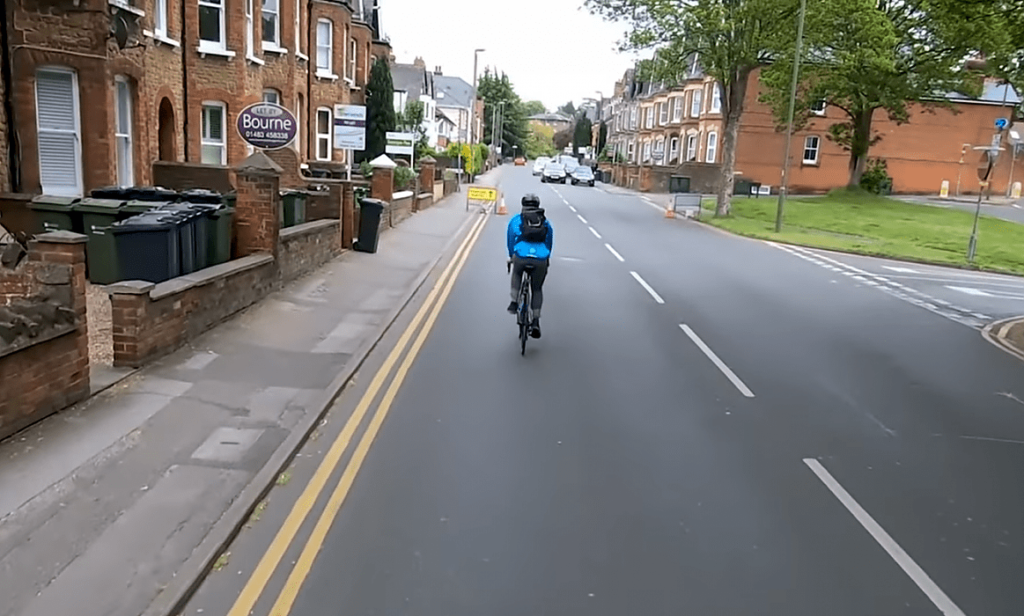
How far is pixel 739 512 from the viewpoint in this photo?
6.00m

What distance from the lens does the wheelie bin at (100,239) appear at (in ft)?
38.9

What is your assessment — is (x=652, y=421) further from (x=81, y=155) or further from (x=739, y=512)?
(x=81, y=155)

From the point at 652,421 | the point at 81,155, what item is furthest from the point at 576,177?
the point at 652,421

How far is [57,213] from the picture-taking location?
42.9 ft

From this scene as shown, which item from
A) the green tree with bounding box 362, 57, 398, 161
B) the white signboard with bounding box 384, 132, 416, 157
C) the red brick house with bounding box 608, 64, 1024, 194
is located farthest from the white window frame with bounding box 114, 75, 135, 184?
the red brick house with bounding box 608, 64, 1024, 194

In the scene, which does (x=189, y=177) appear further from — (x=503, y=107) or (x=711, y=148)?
(x=503, y=107)

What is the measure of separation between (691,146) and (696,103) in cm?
321

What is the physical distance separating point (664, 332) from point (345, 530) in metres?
7.72

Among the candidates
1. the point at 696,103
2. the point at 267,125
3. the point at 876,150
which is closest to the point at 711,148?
the point at 696,103

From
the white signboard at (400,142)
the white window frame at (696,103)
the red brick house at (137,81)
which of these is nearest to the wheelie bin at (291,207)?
the red brick house at (137,81)

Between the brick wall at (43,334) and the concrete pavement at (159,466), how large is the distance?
179 mm

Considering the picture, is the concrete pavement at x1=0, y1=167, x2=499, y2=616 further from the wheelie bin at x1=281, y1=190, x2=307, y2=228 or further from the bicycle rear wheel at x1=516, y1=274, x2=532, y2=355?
the wheelie bin at x1=281, y1=190, x2=307, y2=228

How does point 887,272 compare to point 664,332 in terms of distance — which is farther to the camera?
point 887,272

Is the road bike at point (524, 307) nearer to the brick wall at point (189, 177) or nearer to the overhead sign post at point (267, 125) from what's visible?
the overhead sign post at point (267, 125)
